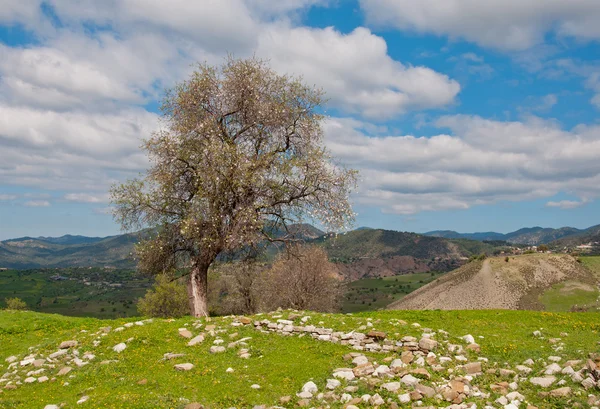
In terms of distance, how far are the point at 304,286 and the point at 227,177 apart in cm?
3928

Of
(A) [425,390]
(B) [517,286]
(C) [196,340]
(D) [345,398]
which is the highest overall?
(C) [196,340]

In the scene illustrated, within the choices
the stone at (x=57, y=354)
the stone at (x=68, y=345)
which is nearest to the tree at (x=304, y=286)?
the stone at (x=68, y=345)

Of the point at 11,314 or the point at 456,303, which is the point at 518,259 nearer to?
the point at 456,303

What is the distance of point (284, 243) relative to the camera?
29.2m

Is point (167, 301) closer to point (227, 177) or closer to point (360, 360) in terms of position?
point (227, 177)

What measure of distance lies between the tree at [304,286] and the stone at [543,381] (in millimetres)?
47163

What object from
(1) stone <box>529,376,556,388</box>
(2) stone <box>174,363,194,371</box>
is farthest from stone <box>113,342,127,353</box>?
(1) stone <box>529,376,556,388</box>

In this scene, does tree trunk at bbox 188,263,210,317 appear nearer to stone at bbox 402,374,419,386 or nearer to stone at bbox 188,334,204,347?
stone at bbox 188,334,204,347

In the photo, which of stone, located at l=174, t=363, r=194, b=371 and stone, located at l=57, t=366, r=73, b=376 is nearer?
stone, located at l=174, t=363, r=194, b=371

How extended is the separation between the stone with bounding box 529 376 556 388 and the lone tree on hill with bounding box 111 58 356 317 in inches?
582

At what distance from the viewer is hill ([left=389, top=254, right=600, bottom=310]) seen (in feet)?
308

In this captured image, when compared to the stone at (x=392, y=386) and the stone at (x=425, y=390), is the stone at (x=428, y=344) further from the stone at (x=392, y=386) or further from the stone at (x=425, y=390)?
the stone at (x=392, y=386)

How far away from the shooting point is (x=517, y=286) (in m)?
102

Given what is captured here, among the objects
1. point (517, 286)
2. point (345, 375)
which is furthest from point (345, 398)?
point (517, 286)
